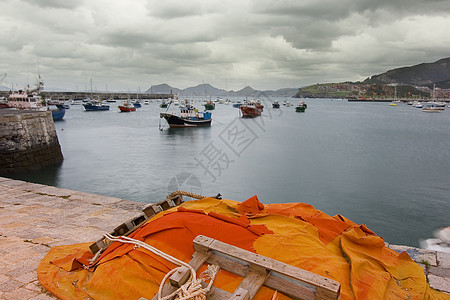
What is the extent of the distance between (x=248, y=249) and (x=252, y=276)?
1.58 ft

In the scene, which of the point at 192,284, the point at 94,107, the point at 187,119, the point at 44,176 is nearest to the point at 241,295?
the point at 192,284

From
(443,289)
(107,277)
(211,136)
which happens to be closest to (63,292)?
(107,277)

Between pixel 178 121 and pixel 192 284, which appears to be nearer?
pixel 192 284

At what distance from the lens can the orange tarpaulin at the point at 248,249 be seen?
2.64 m

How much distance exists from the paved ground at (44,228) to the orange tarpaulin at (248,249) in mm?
275

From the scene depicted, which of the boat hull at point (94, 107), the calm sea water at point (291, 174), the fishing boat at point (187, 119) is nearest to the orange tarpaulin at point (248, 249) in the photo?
the calm sea water at point (291, 174)

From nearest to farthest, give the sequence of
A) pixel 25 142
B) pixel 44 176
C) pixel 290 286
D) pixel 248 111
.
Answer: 1. pixel 290 286
2. pixel 25 142
3. pixel 44 176
4. pixel 248 111

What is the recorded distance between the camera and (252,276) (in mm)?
2268

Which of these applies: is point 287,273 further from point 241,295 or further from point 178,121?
point 178,121

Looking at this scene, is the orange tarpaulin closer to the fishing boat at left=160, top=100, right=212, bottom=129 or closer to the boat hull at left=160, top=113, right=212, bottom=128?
the boat hull at left=160, top=113, right=212, bottom=128

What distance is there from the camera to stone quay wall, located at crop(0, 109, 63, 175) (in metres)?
13.3

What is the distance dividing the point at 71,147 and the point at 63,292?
23.5 m

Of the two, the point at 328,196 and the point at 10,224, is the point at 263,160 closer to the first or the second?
the point at 328,196

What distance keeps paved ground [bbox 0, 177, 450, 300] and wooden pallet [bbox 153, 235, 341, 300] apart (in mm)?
1600
